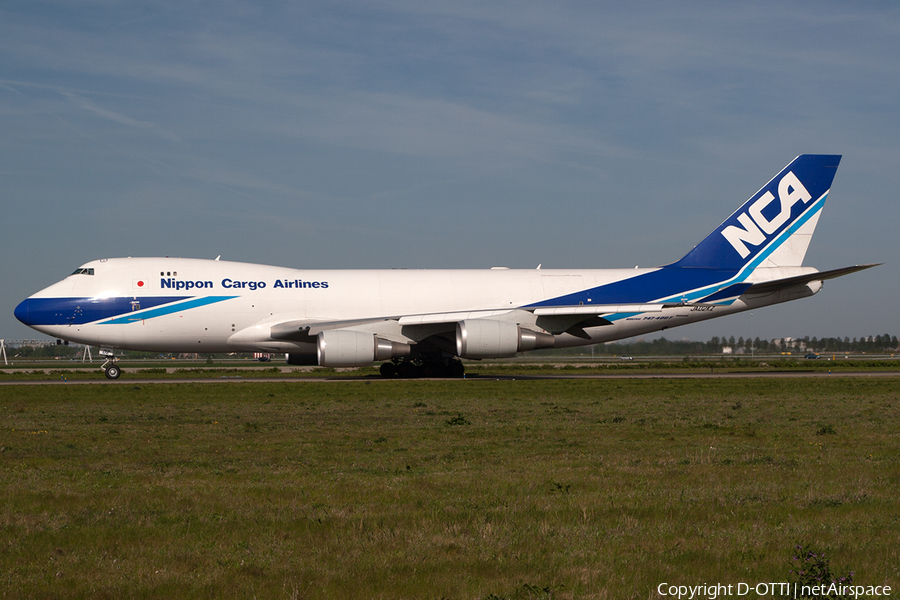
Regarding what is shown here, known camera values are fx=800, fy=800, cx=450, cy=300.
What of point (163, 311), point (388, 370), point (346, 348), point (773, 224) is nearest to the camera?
point (346, 348)

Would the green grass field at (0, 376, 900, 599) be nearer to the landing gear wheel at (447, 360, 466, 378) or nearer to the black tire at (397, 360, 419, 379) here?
the black tire at (397, 360, 419, 379)

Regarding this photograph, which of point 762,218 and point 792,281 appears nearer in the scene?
point 792,281

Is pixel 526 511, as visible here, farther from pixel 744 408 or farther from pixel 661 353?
pixel 661 353

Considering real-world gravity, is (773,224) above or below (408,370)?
above

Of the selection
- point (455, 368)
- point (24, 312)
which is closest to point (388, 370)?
point (455, 368)

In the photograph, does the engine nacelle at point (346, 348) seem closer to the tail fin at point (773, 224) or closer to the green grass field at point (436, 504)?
the green grass field at point (436, 504)

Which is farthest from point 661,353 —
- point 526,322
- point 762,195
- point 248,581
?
point 248,581

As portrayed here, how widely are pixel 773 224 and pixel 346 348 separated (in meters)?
19.9

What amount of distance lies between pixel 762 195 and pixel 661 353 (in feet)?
78.1

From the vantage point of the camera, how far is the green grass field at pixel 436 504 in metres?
5.68

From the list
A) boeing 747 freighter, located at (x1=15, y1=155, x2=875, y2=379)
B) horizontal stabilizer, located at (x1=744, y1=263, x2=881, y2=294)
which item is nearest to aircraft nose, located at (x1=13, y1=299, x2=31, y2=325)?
boeing 747 freighter, located at (x1=15, y1=155, x2=875, y2=379)

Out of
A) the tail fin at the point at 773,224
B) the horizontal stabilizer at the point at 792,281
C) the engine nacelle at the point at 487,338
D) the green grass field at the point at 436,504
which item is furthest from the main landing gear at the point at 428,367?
the green grass field at the point at 436,504

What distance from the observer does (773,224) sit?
35375 millimetres

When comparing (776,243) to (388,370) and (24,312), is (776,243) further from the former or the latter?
(24,312)
